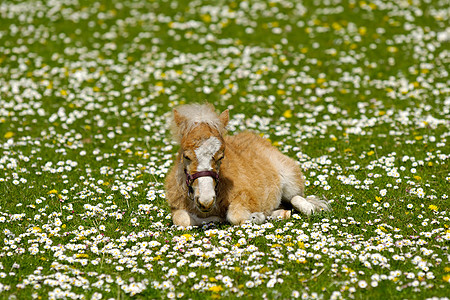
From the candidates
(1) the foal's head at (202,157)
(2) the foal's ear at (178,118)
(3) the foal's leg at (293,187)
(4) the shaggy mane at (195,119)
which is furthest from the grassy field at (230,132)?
(2) the foal's ear at (178,118)

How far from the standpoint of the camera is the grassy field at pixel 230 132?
661 centimetres

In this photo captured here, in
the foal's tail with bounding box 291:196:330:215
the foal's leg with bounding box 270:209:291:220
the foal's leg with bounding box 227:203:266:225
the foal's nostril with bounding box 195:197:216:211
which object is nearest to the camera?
the foal's nostril with bounding box 195:197:216:211

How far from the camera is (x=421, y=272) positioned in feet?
20.8

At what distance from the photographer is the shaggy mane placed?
25.8 feet

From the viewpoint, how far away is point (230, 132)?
1313 centimetres

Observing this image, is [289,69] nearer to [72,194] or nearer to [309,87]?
[309,87]

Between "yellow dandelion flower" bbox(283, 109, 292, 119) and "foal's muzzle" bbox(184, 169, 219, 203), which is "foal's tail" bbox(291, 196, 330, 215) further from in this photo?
"yellow dandelion flower" bbox(283, 109, 292, 119)

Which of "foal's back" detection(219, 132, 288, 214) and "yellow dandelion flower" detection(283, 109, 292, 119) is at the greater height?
"foal's back" detection(219, 132, 288, 214)

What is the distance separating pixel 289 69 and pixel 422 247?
10242mm

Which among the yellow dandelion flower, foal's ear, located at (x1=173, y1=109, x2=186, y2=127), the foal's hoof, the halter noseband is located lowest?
Result: the yellow dandelion flower

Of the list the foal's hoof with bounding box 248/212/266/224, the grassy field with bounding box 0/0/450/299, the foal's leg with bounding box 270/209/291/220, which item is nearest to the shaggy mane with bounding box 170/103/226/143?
the foal's hoof with bounding box 248/212/266/224

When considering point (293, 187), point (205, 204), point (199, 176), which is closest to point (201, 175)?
point (199, 176)

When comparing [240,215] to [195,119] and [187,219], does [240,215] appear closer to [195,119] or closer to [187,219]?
[187,219]

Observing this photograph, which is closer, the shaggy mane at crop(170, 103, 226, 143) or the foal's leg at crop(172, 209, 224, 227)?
the shaggy mane at crop(170, 103, 226, 143)
